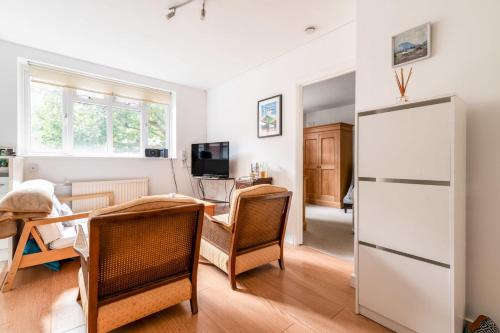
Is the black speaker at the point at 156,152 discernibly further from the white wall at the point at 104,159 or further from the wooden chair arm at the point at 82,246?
the wooden chair arm at the point at 82,246

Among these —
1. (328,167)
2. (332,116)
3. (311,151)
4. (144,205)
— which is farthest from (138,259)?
(332,116)

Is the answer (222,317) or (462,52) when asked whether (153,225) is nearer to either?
(222,317)

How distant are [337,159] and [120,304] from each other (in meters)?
4.99

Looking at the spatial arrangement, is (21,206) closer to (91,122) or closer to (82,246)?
(82,246)

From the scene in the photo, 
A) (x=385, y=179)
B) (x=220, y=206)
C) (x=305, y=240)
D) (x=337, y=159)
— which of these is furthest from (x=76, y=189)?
(x=337, y=159)

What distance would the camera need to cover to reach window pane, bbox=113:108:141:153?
12.9 ft

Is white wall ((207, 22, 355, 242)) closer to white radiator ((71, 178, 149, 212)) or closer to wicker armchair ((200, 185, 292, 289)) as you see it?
wicker armchair ((200, 185, 292, 289))

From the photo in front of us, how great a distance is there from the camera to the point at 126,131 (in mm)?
4055

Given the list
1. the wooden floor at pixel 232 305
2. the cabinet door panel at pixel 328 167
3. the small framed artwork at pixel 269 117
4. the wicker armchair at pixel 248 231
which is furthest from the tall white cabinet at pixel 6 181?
the cabinet door panel at pixel 328 167

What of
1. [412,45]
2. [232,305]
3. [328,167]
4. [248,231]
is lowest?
[232,305]

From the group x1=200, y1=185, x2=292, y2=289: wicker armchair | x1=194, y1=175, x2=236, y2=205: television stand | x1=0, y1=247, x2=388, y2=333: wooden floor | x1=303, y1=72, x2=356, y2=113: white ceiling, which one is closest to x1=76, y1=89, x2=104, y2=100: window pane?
x1=194, y1=175, x2=236, y2=205: television stand

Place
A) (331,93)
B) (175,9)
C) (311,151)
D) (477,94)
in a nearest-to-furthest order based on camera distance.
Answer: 1. (477,94)
2. (175,9)
3. (331,93)
4. (311,151)

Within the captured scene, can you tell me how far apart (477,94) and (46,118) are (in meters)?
4.89

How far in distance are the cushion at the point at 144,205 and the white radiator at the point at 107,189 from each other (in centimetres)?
278
